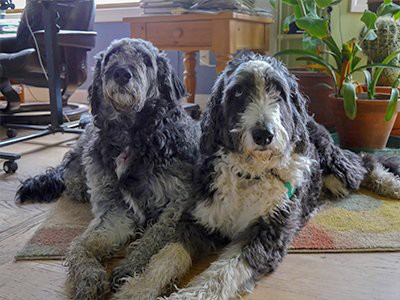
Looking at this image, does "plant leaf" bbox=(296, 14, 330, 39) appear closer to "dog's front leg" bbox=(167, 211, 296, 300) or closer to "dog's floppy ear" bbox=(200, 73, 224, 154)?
"dog's floppy ear" bbox=(200, 73, 224, 154)

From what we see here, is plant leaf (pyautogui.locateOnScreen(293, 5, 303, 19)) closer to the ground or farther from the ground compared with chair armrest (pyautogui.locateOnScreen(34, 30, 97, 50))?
farther from the ground

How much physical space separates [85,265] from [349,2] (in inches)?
129

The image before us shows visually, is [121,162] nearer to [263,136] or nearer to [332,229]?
[263,136]

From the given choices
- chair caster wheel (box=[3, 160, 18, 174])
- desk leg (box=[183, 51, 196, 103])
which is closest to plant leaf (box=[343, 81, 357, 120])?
desk leg (box=[183, 51, 196, 103])

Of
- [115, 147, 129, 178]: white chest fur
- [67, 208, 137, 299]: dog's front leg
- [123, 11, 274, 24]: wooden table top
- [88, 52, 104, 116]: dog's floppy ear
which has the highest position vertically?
[123, 11, 274, 24]: wooden table top

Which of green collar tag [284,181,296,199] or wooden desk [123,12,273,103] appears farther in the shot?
wooden desk [123,12,273,103]

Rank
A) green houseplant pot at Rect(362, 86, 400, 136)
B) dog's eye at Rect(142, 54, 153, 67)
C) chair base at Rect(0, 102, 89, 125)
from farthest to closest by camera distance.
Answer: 1. chair base at Rect(0, 102, 89, 125)
2. green houseplant pot at Rect(362, 86, 400, 136)
3. dog's eye at Rect(142, 54, 153, 67)

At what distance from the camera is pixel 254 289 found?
139 cm

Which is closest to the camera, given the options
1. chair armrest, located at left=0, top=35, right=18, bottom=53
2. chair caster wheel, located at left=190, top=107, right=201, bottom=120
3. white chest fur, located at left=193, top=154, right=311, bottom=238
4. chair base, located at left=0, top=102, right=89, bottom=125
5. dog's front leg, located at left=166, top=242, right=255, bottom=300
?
dog's front leg, located at left=166, top=242, right=255, bottom=300

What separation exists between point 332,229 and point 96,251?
3.16 feet

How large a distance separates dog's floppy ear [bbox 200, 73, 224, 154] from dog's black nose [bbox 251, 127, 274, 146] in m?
0.21

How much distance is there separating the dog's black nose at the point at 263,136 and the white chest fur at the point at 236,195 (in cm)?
19

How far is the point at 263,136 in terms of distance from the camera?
1350mm

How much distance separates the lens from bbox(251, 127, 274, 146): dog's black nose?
1350 millimetres
